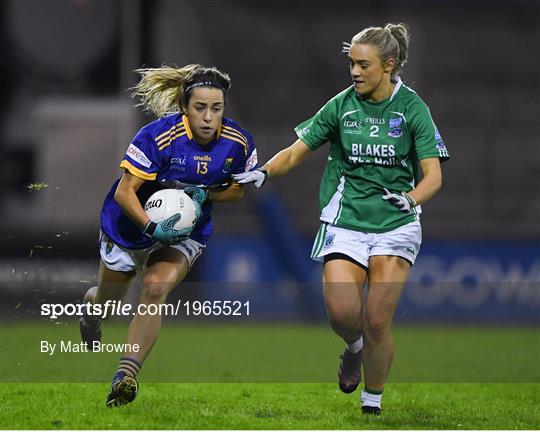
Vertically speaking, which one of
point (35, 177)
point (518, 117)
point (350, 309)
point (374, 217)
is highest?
point (374, 217)

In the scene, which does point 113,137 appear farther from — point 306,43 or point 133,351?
point 133,351

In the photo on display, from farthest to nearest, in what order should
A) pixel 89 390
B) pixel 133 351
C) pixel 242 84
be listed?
pixel 242 84, pixel 89 390, pixel 133 351

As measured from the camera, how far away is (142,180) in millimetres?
6391

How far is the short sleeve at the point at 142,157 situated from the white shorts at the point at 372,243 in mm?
1005

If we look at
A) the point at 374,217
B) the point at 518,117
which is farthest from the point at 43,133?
the point at 374,217

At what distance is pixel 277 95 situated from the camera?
16219mm

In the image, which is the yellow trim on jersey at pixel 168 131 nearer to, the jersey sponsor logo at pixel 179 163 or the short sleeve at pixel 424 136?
the jersey sponsor logo at pixel 179 163

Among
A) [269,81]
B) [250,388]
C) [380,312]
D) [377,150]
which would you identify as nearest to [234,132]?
[377,150]

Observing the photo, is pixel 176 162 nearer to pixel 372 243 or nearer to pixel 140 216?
pixel 140 216

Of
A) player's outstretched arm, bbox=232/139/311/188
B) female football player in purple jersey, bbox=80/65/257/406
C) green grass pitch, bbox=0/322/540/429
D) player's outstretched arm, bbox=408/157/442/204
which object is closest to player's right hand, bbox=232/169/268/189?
player's outstretched arm, bbox=232/139/311/188

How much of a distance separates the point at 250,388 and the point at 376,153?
207 centimetres

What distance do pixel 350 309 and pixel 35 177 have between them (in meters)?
10.7

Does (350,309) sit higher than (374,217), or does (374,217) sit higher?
(374,217)

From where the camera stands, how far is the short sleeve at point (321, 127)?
6582 mm
